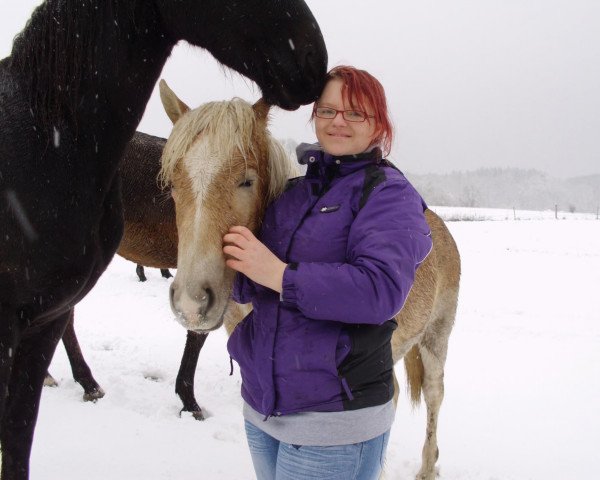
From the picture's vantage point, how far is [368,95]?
1.48 meters

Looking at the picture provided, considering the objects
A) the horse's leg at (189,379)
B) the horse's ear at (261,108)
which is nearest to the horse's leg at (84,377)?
the horse's leg at (189,379)

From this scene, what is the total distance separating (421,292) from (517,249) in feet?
44.7

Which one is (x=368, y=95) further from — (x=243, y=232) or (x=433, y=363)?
(x=433, y=363)

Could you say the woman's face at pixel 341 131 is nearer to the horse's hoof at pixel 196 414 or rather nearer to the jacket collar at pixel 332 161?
the jacket collar at pixel 332 161

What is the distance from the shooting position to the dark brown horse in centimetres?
374

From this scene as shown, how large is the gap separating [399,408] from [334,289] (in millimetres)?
3675

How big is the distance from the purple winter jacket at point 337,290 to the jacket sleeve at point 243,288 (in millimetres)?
41

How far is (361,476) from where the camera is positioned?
146cm

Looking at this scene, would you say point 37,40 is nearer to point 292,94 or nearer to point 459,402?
point 292,94

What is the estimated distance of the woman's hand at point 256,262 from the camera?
4.36 feet

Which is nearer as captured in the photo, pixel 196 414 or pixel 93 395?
pixel 196 414

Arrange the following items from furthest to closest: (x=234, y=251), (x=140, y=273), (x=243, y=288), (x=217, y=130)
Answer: (x=140, y=273), (x=243, y=288), (x=217, y=130), (x=234, y=251)

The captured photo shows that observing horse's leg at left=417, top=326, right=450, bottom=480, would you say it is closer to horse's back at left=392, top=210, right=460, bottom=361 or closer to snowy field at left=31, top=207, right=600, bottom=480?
horse's back at left=392, top=210, right=460, bottom=361

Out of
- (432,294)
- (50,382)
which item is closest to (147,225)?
(50,382)
